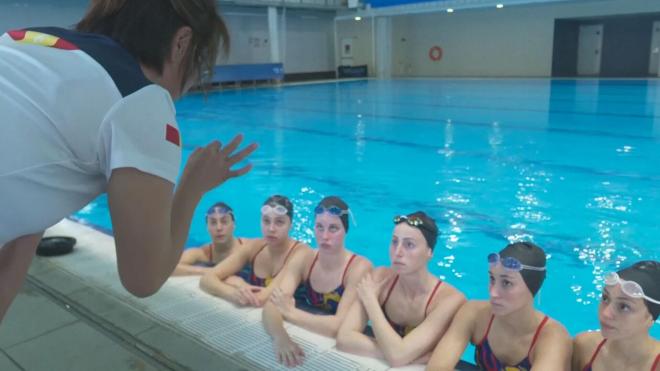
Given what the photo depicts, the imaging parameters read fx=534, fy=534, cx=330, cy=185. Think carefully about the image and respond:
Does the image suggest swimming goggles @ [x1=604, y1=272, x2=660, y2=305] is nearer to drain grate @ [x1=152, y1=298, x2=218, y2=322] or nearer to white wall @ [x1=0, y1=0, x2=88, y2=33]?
drain grate @ [x1=152, y1=298, x2=218, y2=322]

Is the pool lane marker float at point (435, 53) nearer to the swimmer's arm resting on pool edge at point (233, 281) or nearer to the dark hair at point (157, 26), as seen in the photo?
the swimmer's arm resting on pool edge at point (233, 281)

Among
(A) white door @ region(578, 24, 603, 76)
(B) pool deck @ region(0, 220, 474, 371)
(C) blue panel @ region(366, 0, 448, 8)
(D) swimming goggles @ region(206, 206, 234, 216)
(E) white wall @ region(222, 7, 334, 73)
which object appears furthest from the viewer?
(E) white wall @ region(222, 7, 334, 73)

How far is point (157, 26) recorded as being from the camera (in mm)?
989

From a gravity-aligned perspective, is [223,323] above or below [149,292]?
below

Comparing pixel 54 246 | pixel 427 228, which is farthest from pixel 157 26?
pixel 54 246

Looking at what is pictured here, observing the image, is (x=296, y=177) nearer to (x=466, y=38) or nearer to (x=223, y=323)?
(x=223, y=323)

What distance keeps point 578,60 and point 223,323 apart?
866 inches

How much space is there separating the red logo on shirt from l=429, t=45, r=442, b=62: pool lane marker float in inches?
929

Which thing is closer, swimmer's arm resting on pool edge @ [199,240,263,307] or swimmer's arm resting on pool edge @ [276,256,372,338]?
swimmer's arm resting on pool edge @ [276,256,372,338]

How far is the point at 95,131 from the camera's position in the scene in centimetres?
88

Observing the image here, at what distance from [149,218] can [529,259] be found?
4.55ft

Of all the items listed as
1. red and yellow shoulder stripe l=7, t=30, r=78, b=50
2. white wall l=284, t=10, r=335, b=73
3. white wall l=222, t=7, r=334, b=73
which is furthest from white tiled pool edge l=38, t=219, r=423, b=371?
white wall l=284, t=10, r=335, b=73

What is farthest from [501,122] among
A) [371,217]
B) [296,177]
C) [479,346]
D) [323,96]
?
[479,346]

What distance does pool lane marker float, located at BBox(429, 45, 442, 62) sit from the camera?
76.5ft
